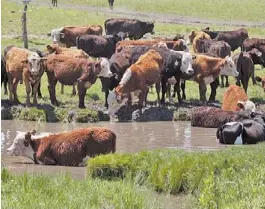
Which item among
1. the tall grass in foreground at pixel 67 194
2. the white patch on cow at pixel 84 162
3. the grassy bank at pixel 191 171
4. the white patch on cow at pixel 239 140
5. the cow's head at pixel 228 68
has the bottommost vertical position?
the white patch on cow at pixel 239 140

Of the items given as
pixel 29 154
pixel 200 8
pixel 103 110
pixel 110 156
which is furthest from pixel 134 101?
pixel 200 8

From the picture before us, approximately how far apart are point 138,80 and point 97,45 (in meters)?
8.81

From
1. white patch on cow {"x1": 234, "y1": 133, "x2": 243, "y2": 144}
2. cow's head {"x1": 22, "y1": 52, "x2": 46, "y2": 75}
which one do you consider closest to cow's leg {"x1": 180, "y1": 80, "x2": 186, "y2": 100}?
cow's head {"x1": 22, "y1": 52, "x2": 46, "y2": 75}

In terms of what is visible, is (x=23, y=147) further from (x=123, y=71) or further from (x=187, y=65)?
(x=187, y=65)

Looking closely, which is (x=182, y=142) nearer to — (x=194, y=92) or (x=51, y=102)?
(x=51, y=102)

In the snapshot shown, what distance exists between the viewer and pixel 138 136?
1614cm

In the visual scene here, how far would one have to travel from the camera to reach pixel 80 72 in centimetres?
1942

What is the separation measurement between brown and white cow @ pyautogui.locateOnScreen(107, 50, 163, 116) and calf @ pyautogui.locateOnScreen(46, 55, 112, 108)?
2.66 ft

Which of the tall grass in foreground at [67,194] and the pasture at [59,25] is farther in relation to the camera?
the pasture at [59,25]

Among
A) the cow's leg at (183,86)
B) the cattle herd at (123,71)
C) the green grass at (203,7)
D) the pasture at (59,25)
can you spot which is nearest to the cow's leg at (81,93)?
the cattle herd at (123,71)

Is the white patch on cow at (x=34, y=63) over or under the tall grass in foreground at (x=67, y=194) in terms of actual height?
under

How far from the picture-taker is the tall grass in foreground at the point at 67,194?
323 inches

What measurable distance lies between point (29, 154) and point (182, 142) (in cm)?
363

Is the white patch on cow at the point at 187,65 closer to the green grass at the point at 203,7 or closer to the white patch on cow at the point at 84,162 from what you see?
the white patch on cow at the point at 84,162
